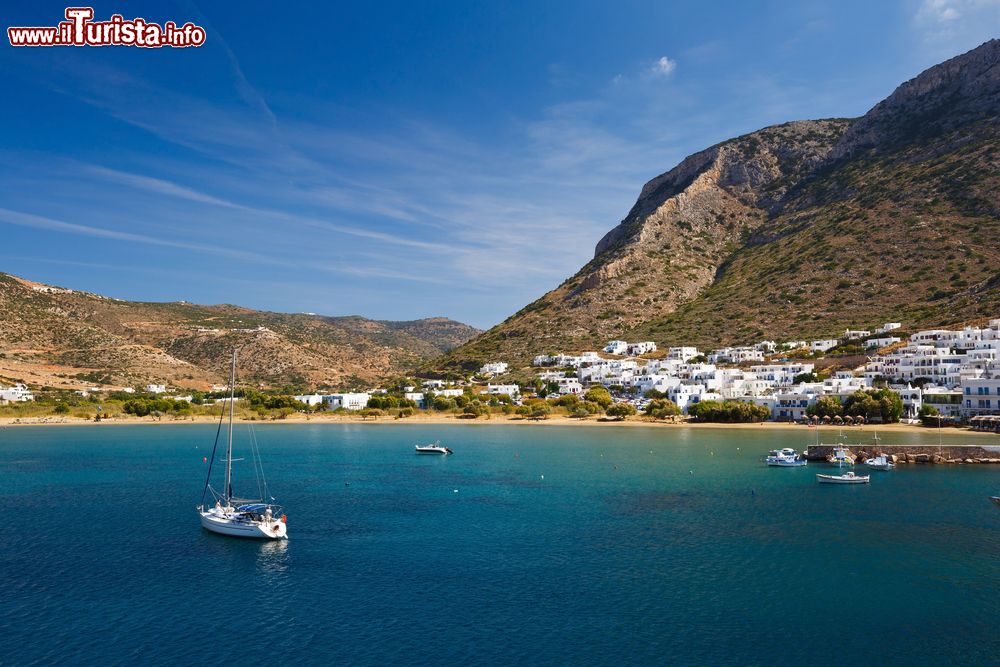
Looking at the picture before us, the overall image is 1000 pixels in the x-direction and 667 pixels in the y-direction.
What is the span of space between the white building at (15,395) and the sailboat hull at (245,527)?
443 ft

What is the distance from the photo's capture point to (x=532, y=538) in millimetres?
44625

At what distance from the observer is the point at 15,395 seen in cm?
15500

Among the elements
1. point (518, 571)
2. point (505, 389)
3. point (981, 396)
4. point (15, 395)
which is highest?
point (15, 395)

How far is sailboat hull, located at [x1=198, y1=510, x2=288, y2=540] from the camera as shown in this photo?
44625mm

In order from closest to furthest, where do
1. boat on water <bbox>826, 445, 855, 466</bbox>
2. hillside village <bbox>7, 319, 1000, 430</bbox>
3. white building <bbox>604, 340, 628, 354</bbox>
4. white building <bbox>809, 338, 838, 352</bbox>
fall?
boat on water <bbox>826, 445, 855, 466</bbox> → hillside village <bbox>7, 319, 1000, 430</bbox> → white building <bbox>809, 338, 838, 352</bbox> → white building <bbox>604, 340, 628, 354</bbox>

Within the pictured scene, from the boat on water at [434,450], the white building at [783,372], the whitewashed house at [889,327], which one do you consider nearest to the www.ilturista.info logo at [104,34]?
the boat on water at [434,450]

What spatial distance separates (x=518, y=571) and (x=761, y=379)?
107552 mm

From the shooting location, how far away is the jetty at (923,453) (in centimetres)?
7362

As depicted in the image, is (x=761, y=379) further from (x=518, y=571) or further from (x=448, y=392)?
(x=518, y=571)

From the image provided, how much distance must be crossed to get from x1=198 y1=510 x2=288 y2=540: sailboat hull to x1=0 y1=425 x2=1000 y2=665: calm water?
2.46ft

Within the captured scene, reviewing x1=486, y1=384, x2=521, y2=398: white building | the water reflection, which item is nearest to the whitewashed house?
x1=486, y1=384, x2=521, y2=398: white building

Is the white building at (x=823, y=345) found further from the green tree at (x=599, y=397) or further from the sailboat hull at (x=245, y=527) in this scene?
the sailboat hull at (x=245, y=527)

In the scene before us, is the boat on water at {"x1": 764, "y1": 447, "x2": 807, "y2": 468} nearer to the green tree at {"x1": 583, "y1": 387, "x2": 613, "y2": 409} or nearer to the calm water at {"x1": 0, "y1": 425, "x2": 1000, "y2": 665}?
the calm water at {"x1": 0, "y1": 425, "x2": 1000, "y2": 665}

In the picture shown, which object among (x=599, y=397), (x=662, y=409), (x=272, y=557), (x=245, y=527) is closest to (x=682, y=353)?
(x=599, y=397)
